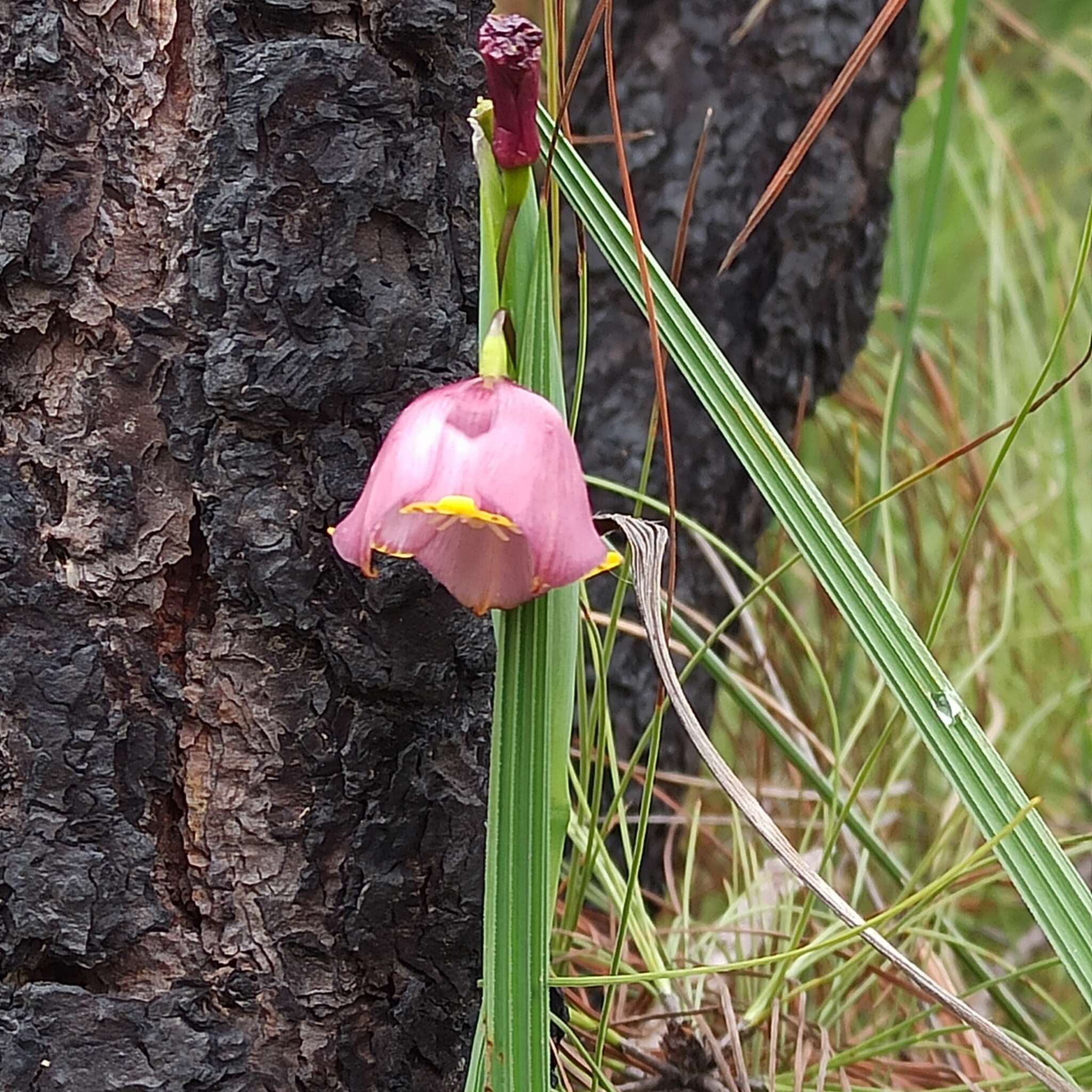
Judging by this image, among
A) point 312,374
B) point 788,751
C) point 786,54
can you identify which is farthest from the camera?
point 786,54

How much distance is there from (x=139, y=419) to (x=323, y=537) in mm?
79

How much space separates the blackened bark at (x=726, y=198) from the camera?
106cm

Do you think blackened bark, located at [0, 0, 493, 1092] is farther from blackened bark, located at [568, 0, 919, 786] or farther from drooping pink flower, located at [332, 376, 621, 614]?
blackened bark, located at [568, 0, 919, 786]

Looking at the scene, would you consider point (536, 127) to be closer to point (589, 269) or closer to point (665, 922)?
point (589, 269)

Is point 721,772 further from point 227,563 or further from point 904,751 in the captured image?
point 904,751

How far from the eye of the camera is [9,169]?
0.48 metres

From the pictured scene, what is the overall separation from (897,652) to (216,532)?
0.24 meters

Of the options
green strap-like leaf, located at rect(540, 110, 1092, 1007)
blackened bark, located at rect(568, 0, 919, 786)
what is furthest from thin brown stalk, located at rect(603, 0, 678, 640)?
blackened bark, located at rect(568, 0, 919, 786)

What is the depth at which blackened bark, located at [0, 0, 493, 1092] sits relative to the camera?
49 cm

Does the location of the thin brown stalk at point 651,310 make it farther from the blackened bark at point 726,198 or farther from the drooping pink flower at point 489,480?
the blackened bark at point 726,198

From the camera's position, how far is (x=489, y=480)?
354mm

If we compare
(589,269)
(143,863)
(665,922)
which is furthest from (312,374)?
(665,922)

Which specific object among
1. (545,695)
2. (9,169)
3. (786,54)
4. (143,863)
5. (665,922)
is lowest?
(665,922)

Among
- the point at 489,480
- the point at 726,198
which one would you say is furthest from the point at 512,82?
the point at 726,198
